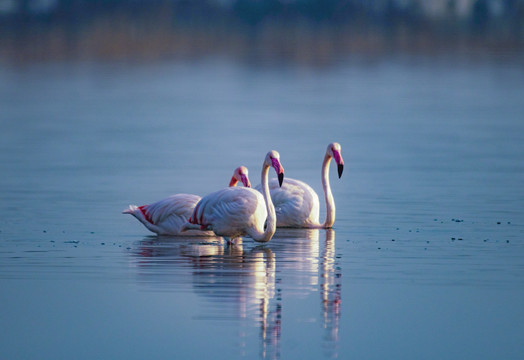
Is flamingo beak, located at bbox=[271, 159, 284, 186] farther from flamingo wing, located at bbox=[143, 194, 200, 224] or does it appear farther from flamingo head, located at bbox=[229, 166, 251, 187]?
flamingo wing, located at bbox=[143, 194, 200, 224]

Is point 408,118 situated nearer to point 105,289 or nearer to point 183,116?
point 183,116

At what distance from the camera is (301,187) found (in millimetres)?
13781

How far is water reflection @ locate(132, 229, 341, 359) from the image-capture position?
866 cm

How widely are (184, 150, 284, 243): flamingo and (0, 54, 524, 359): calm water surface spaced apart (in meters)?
0.20

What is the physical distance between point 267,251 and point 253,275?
1.42 m

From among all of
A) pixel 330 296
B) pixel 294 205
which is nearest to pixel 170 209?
pixel 294 205

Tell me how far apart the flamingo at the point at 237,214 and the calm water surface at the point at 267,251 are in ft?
0.65

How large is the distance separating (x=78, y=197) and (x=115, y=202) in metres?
0.70

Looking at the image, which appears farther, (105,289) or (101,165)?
(101,165)

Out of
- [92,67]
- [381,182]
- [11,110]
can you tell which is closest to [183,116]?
[11,110]

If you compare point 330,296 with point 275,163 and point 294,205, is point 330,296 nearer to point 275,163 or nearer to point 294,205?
point 275,163

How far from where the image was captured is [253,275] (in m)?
10.2

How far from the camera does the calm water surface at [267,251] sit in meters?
8.30

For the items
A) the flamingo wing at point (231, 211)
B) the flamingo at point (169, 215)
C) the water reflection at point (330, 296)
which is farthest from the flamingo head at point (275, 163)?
the flamingo at point (169, 215)
